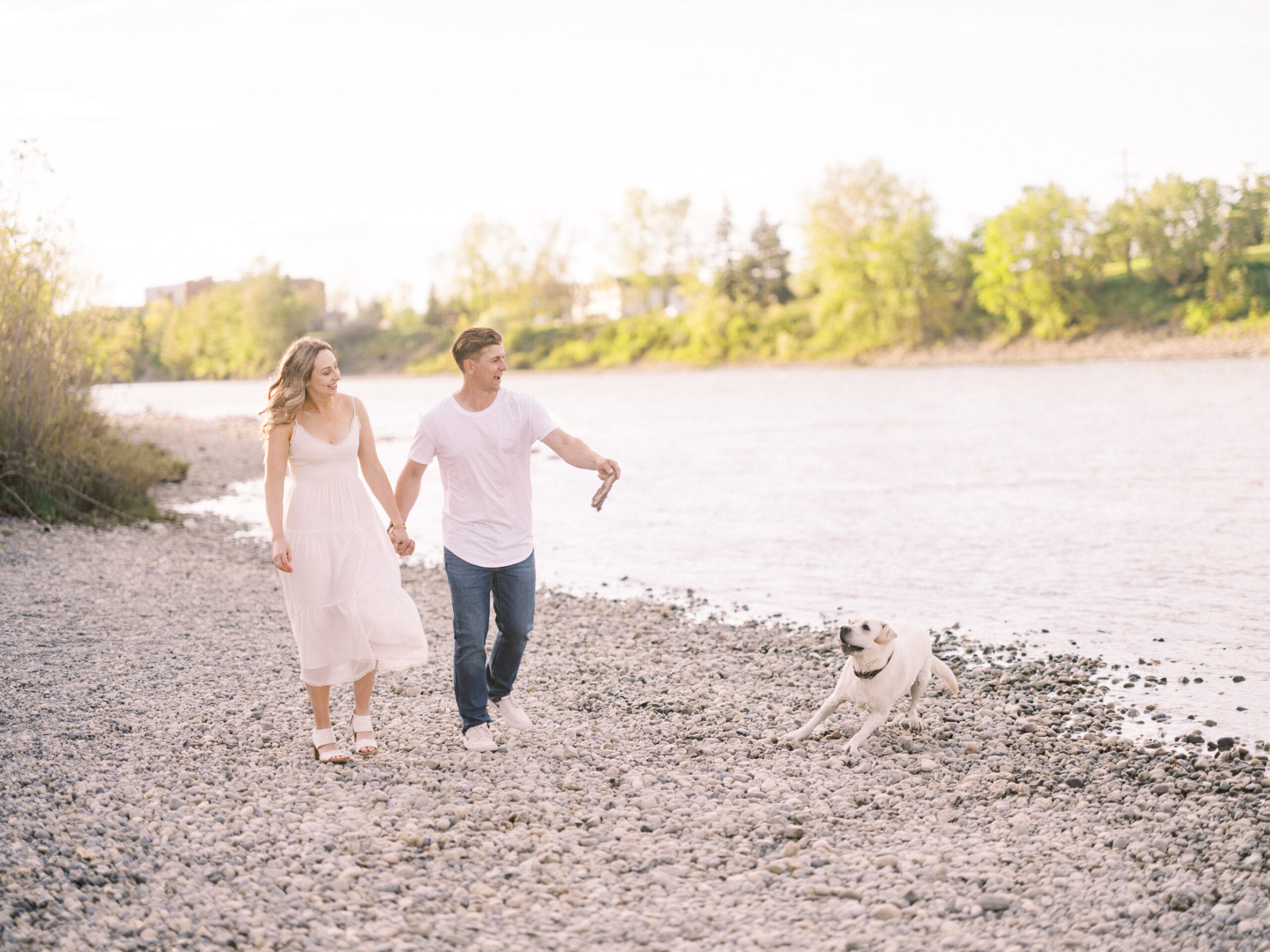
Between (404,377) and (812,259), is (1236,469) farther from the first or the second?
(404,377)

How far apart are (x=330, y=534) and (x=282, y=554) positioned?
285 millimetres

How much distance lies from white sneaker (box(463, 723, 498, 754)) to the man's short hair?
2250 mm

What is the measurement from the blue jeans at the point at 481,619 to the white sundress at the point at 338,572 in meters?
0.31

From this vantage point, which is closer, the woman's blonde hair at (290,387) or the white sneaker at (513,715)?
the woman's blonde hair at (290,387)

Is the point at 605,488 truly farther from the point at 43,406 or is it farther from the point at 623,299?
the point at 623,299

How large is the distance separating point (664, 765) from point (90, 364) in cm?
1374

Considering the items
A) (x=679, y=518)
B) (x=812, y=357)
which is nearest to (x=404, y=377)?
(x=812, y=357)

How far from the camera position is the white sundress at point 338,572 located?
6.12 metres

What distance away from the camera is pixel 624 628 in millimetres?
11047

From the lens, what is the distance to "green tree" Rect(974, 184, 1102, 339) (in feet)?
273

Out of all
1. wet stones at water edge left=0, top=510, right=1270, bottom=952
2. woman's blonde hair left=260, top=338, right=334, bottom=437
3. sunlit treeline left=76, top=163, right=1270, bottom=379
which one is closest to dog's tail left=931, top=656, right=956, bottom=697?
wet stones at water edge left=0, top=510, right=1270, bottom=952

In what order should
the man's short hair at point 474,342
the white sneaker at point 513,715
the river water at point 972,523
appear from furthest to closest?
1. the river water at point 972,523
2. the white sneaker at point 513,715
3. the man's short hair at point 474,342

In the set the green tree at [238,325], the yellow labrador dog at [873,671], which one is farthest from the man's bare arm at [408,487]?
the green tree at [238,325]

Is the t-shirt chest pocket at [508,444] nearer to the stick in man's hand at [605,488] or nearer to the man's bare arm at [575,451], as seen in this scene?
the man's bare arm at [575,451]
